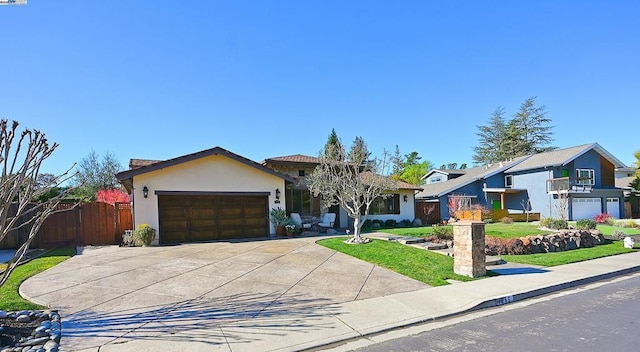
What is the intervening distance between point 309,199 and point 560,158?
76.4 ft

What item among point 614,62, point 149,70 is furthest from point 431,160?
point 149,70

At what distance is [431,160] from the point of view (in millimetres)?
61750

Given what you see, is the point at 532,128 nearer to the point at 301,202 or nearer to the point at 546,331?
the point at 301,202

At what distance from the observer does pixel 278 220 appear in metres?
16.7

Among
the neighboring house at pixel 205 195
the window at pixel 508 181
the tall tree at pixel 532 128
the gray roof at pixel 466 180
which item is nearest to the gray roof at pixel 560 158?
the window at pixel 508 181

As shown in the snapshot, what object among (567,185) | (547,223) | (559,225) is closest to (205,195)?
(559,225)

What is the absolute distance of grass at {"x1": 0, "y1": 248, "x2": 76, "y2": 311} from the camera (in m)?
5.84

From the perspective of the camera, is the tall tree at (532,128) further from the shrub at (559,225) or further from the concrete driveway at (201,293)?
the concrete driveway at (201,293)

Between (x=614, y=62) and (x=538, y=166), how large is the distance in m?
16.4

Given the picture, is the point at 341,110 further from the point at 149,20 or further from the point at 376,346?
the point at 376,346

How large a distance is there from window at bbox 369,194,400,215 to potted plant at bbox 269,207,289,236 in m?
7.64

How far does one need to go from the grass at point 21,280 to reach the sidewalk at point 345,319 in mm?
2832

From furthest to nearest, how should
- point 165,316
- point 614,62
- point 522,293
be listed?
point 614,62 → point 522,293 → point 165,316

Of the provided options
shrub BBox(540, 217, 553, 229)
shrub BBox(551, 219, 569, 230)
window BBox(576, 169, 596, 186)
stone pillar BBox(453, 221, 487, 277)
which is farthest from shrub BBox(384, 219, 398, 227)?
window BBox(576, 169, 596, 186)
